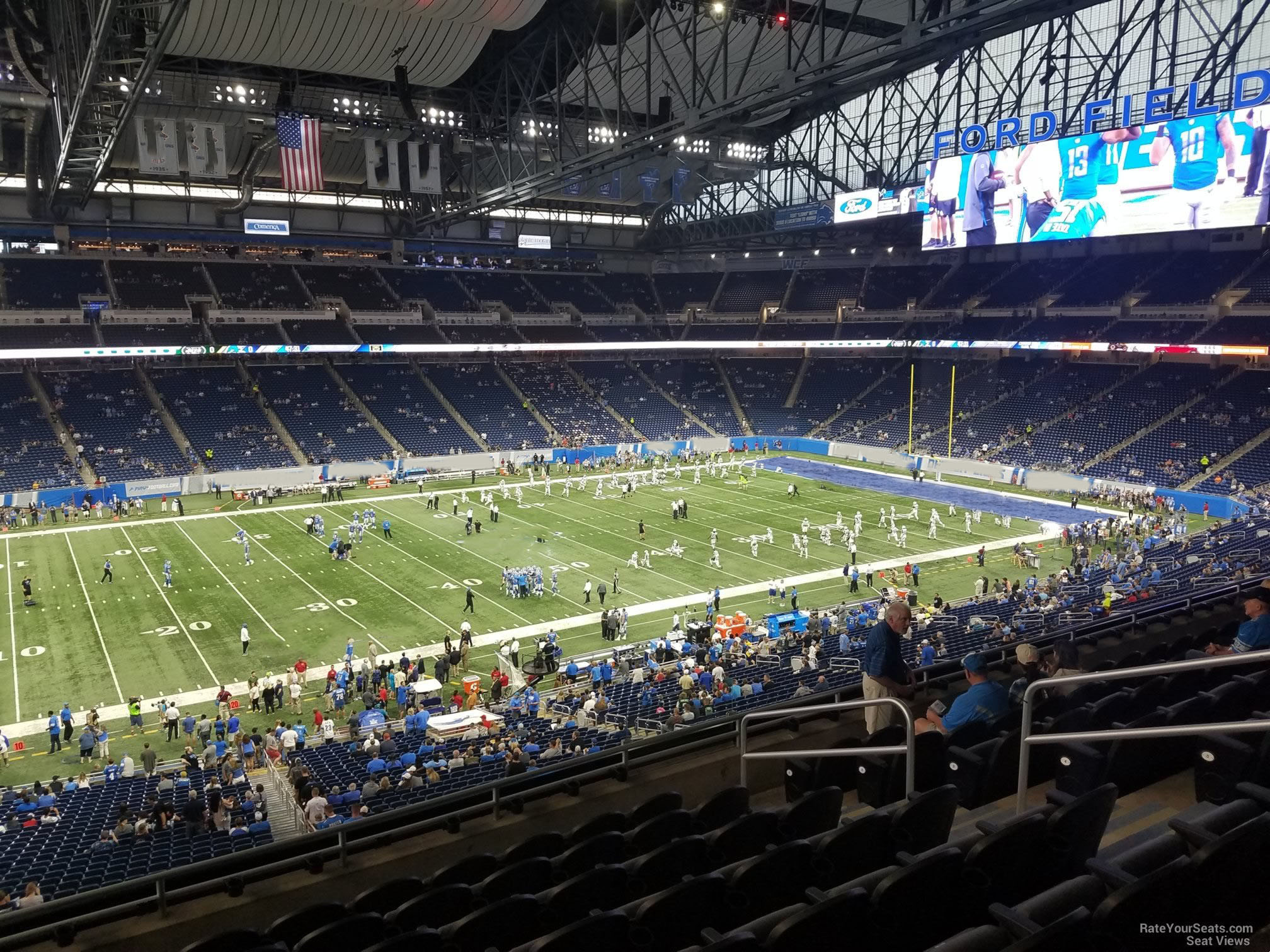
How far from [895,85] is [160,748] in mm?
45083

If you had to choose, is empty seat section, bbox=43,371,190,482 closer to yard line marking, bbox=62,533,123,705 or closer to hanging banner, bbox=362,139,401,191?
yard line marking, bbox=62,533,123,705

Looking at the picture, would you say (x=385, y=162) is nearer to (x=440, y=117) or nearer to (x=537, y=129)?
(x=440, y=117)

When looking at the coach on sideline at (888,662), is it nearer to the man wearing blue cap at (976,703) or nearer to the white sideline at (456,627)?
the man wearing blue cap at (976,703)

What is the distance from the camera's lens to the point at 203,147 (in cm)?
3394

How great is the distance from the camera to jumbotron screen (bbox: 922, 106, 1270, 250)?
1350 inches

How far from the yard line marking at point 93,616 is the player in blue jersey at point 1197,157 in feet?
128

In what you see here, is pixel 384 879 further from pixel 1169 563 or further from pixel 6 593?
pixel 6 593

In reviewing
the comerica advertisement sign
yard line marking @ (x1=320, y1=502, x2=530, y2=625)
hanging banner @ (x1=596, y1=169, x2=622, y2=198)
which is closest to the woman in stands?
yard line marking @ (x1=320, y1=502, x2=530, y2=625)

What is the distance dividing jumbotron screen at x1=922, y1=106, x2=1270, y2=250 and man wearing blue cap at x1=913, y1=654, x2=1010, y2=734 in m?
35.4

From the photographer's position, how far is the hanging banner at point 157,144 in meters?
32.6

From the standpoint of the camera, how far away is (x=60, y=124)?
28.0m

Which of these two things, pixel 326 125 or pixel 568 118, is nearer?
pixel 326 125

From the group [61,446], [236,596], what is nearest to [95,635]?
[236,596]

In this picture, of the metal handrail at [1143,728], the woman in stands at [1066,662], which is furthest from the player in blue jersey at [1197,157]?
the metal handrail at [1143,728]
